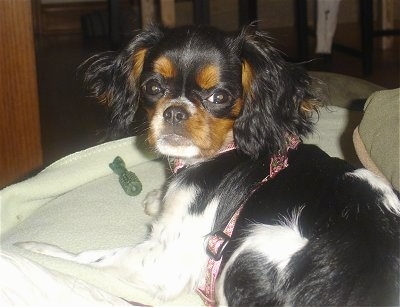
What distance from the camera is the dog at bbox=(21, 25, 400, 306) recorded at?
57.6 inches

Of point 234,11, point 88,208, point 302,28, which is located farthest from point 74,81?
point 88,208

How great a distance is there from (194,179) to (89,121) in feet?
9.30

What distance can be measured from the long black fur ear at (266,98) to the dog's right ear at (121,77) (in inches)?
12.7

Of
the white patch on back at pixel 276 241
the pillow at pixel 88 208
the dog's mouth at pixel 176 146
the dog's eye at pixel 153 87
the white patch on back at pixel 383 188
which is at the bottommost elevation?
the pillow at pixel 88 208

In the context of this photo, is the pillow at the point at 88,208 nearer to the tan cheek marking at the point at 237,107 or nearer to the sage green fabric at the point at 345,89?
the tan cheek marking at the point at 237,107

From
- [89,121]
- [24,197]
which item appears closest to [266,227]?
[24,197]

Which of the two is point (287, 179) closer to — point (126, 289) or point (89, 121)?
point (126, 289)

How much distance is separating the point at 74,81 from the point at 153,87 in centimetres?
391

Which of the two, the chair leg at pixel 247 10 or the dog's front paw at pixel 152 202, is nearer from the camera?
the dog's front paw at pixel 152 202

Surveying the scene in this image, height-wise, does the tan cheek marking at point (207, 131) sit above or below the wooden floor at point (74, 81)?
above

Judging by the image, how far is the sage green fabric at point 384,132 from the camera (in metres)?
1.67

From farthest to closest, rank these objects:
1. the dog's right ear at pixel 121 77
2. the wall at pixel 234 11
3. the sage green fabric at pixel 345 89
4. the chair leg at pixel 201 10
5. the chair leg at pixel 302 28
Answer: the wall at pixel 234 11
the chair leg at pixel 302 28
the chair leg at pixel 201 10
the sage green fabric at pixel 345 89
the dog's right ear at pixel 121 77

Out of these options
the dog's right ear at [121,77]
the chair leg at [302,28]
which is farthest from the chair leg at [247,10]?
the dog's right ear at [121,77]

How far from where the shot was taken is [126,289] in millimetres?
1757
